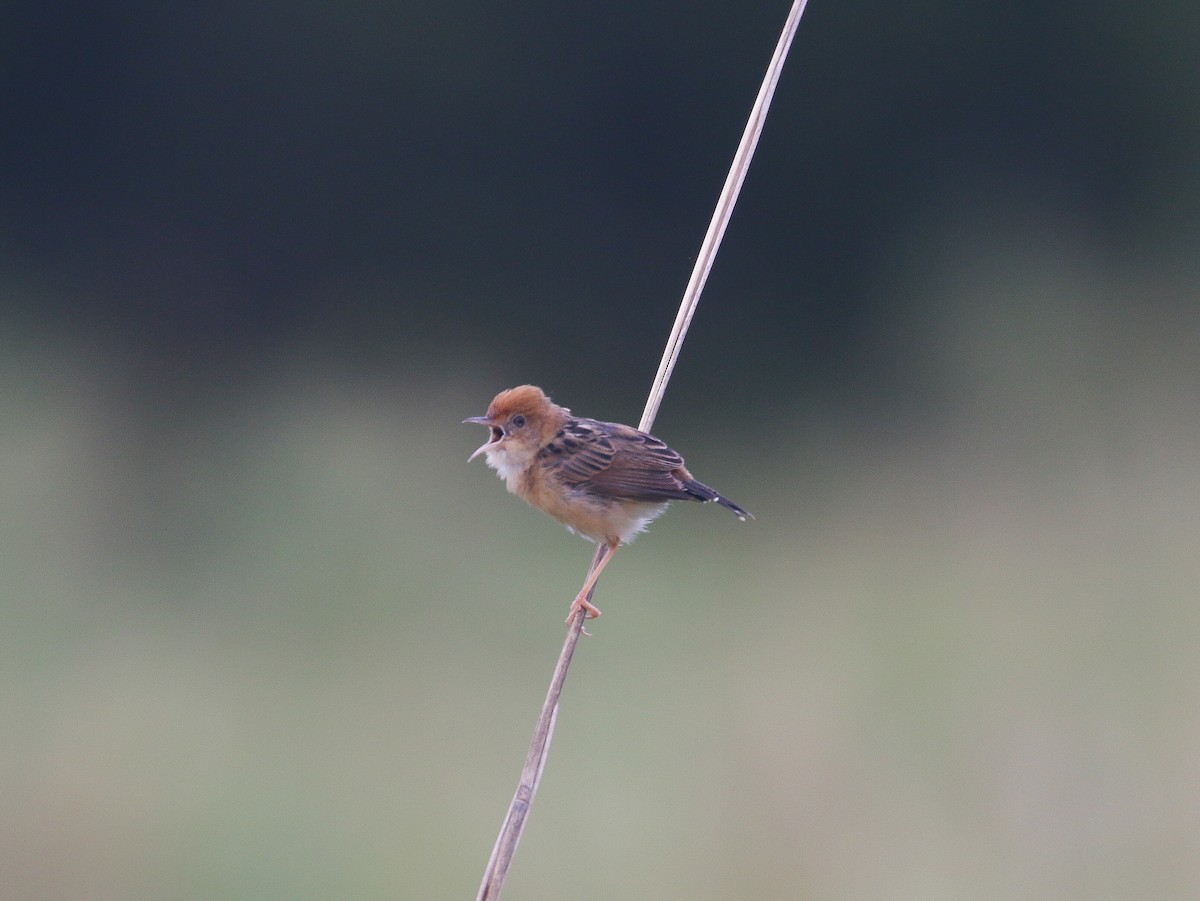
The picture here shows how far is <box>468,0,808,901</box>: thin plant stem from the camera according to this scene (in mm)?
2152

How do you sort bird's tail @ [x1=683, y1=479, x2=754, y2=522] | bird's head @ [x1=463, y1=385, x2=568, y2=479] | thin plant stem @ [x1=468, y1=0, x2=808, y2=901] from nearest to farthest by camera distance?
thin plant stem @ [x1=468, y1=0, x2=808, y2=901]
bird's tail @ [x1=683, y1=479, x2=754, y2=522]
bird's head @ [x1=463, y1=385, x2=568, y2=479]

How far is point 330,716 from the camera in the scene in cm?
423

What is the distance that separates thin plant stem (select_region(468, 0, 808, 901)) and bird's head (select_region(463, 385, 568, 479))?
0.49 meters

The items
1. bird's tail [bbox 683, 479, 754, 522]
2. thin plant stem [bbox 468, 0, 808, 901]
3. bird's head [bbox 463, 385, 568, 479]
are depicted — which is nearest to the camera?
thin plant stem [bbox 468, 0, 808, 901]

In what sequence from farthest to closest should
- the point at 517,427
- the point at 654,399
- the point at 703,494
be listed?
the point at 517,427
the point at 703,494
the point at 654,399

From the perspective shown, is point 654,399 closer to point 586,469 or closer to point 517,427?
point 586,469

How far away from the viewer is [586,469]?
329 centimetres

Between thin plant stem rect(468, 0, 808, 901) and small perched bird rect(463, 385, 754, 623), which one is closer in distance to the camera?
thin plant stem rect(468, 0, 808, 901)

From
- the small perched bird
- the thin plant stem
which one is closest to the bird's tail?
the small perched bird

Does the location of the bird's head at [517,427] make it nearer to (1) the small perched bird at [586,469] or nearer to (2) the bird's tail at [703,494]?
(1) the small perched bird at [586,469]

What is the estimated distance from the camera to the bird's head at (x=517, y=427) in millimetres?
3371

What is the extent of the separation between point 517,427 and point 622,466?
0.34m

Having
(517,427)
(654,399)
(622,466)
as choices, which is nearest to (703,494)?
(622,466)

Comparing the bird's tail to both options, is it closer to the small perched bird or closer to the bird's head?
the small perched bird
